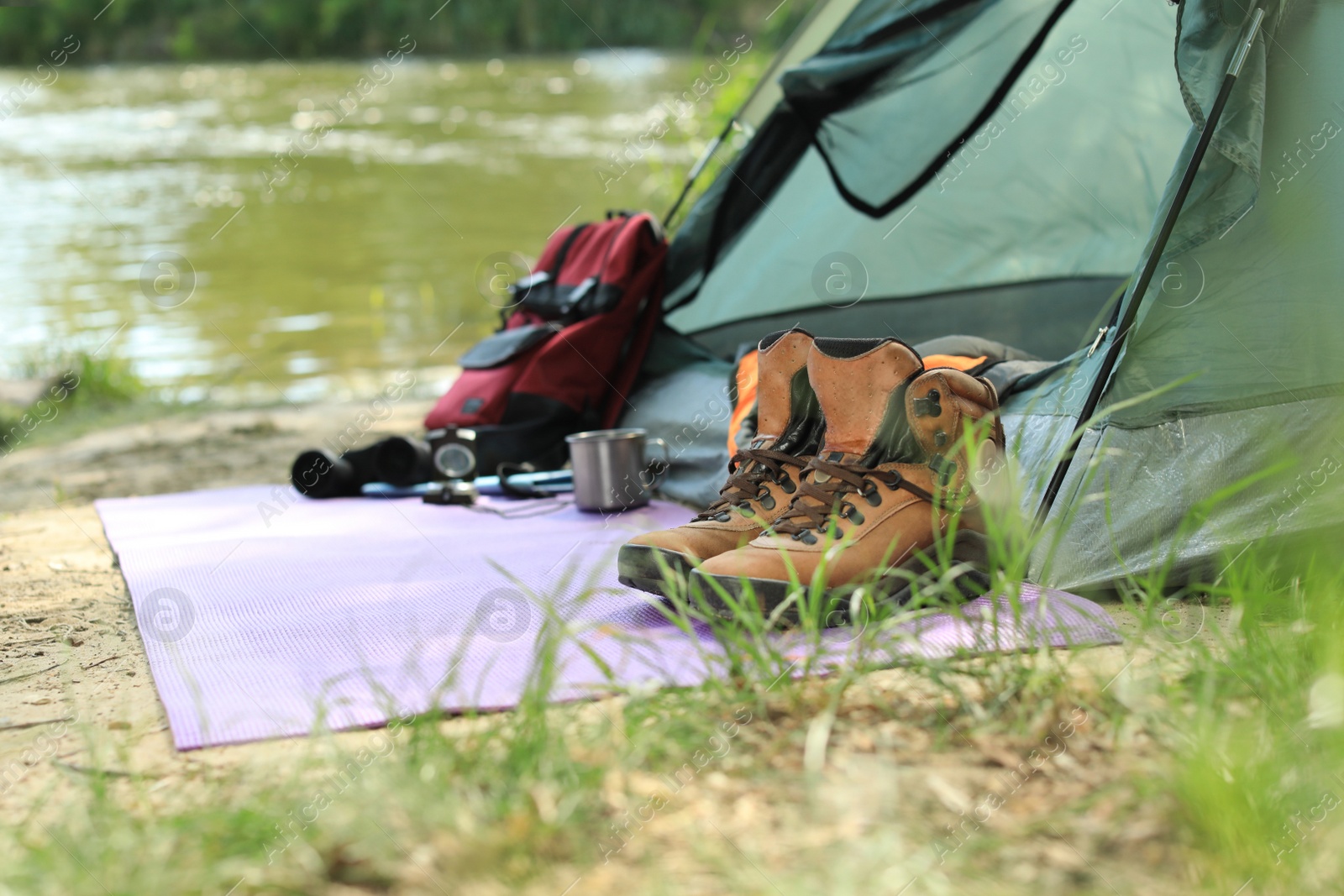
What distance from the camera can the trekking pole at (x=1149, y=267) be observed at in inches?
70.0

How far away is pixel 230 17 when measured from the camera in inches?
1362

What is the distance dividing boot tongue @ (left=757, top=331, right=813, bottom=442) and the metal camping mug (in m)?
0.74

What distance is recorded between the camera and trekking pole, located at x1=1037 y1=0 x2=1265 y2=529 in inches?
70.0

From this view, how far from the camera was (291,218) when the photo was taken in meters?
11.2

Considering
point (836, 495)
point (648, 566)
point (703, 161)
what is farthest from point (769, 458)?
point (703, 161)

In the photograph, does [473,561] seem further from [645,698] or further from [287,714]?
[645,698]

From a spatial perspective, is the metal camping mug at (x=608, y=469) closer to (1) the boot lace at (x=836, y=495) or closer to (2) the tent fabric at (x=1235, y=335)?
(1) the boot lace at (x=836, y=495)

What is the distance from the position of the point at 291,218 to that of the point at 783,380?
1028 centimetres

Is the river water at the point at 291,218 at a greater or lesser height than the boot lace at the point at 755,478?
lesser

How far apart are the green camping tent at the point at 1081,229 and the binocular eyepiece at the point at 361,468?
32.0 inches

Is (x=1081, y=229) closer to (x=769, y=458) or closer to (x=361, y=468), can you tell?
(x=769, y=458)

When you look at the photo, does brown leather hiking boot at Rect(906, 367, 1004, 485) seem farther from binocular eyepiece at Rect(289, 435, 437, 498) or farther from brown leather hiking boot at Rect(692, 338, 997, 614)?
binocular eyepiece at Rect(289, 435, 437, 498)

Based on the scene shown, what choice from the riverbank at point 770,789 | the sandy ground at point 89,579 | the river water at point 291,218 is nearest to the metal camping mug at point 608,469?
the sandy ground at point 89,579

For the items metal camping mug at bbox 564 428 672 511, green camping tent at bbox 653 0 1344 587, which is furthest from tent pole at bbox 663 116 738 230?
metal camping mug at bbox 564 428 672 511
